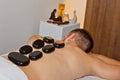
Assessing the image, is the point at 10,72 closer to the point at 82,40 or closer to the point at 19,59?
the point at 19,59

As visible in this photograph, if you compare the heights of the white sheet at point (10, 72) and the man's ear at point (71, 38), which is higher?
the man's ear at point (71, 38)

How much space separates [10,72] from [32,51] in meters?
0.29

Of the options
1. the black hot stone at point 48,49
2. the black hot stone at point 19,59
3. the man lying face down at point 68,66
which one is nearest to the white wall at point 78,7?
the man lying face down at point 68,66

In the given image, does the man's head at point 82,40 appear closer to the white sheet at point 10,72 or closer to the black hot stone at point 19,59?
the black hot stone at point 19,59

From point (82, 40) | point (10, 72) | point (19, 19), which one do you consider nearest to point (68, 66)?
point (82, 40)

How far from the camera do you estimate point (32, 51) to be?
5.02 ft

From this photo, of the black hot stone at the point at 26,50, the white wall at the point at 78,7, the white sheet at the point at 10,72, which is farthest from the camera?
the white wall at the point at 78,7

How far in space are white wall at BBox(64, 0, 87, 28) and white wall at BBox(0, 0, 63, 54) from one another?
37cm

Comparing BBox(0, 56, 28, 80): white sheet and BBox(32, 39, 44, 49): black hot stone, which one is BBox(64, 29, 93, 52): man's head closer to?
BBox(32, 39, 44, 49): black hot stone

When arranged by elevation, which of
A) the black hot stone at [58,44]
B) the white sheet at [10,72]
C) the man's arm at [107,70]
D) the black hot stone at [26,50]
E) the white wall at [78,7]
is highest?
the white wall at [78,7]

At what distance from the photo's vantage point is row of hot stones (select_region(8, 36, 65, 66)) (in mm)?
1396

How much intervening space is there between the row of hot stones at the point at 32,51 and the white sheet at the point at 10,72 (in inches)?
3.0

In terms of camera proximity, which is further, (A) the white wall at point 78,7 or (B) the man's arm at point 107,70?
(A) the white wall at point 78,7

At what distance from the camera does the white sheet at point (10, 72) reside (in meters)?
1.24
